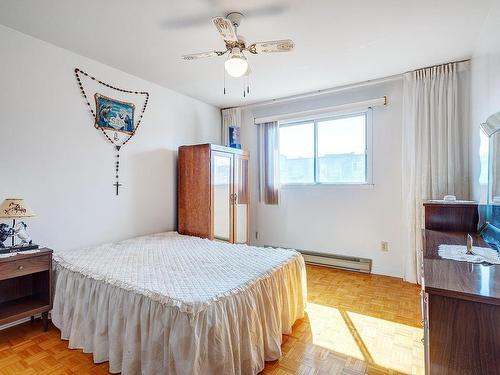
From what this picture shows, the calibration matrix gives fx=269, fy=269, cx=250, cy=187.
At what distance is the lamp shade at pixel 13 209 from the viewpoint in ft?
6.29

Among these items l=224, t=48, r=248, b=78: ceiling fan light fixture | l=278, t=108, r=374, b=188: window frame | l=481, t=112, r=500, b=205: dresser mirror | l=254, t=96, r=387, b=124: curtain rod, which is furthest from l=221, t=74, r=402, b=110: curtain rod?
l=224, t=48, r=248, b=78: ceiling fan light fixture

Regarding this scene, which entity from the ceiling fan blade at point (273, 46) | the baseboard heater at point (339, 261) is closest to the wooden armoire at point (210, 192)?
the baseboard heater at point (339, 261)

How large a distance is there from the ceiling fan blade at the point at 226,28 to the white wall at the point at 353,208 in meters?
2.24

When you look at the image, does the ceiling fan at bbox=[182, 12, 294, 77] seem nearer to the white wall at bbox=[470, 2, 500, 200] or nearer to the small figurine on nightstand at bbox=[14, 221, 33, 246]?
the white wall at bbox=[470, 2, 500, 200]

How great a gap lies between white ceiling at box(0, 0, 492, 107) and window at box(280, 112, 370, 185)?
0.73m

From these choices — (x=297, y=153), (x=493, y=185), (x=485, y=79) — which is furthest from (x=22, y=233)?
(x=485, y=79)

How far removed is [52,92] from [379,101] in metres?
3.55

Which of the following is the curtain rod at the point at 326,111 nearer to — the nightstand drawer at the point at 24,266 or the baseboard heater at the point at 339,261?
the baseboard heater at the point at 339,261

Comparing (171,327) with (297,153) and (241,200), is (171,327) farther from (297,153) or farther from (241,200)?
(297,153)

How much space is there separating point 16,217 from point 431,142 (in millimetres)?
3901

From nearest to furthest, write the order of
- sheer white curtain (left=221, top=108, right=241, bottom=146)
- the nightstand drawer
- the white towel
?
the white towel, the nightstand drawer, sheer white curtain (left=221, top=108, right=241, bottom=146)

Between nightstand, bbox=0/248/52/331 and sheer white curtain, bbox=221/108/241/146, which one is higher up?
sheer white curtain, bbox=221/108/241/146

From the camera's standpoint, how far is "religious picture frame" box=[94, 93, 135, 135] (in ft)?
9.25

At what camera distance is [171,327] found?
1378mm
